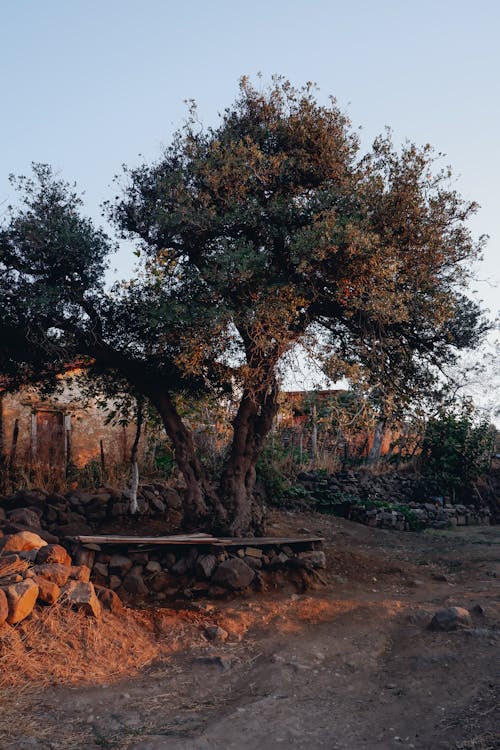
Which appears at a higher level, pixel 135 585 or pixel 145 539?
pixel 145 539

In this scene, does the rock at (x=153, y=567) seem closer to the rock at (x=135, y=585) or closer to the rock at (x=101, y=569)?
the rock at (x=135, y=585)

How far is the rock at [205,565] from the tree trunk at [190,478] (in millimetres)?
1172

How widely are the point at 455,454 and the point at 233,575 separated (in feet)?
38.8

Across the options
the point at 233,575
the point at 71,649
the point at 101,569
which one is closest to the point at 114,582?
the point at 101,569

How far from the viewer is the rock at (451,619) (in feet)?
23.6

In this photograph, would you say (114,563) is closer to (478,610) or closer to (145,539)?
(145,539)

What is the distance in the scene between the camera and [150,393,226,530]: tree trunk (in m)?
10.7

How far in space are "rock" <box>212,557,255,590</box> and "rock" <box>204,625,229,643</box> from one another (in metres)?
1.49

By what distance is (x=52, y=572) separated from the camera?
24.3 feet

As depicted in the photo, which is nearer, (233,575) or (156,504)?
(233,575)

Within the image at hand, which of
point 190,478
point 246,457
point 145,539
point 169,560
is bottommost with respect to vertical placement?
point 169,560

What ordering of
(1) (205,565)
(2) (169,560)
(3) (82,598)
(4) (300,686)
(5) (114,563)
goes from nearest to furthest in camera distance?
1. (4) (300,686)
2. (3) (82,598)
3. (5) (114,563)
4. (1) (205,565)
5. (2) (169,560)

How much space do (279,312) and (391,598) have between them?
4.54 metres

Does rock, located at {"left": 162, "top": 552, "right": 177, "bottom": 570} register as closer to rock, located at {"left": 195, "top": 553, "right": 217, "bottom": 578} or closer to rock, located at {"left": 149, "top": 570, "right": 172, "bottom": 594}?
rock, located at {"left": 149, "top": 570, "right": 172, "bottom": 594}
